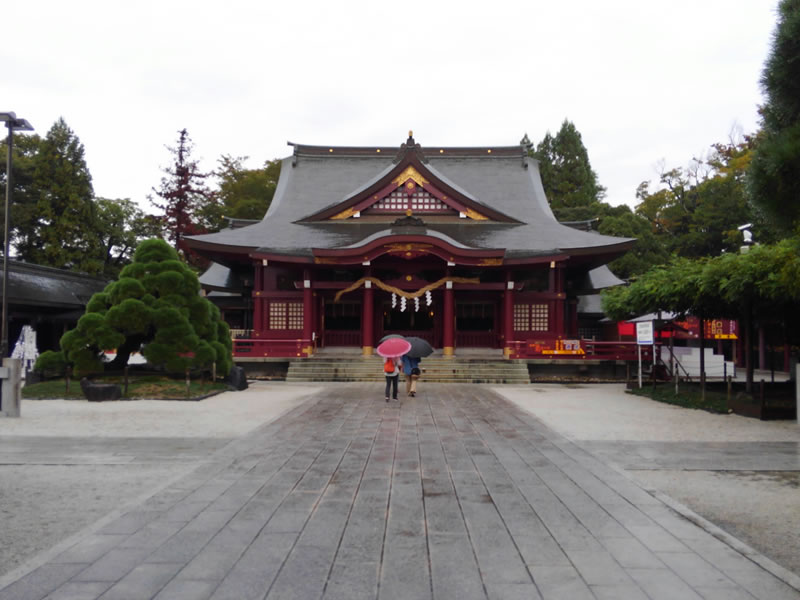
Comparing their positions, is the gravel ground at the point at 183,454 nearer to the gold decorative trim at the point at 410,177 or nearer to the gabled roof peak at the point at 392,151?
the gold decorative trim at the point at 410,177

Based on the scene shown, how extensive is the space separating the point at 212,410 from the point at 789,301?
1171 centimetres

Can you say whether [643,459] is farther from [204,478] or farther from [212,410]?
[212,410]

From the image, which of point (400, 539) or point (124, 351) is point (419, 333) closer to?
point (124, 351)

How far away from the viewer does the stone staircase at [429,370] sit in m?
20.0

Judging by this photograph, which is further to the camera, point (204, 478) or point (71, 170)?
point (71, 170)

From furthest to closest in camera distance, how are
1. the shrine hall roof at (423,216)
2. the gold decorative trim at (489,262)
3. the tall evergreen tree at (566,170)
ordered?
the tall evergreen tree at (566,170), the shrine hall roof at (423,216), the gold decorative trim at (489,262)

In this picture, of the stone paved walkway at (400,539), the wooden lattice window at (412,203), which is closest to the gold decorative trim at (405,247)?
the wooden lattice window at (412,203)

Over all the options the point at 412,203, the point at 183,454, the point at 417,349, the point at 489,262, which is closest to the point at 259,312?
the point at 412,203

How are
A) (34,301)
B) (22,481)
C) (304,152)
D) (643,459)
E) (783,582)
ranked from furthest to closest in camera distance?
1. (304,152)
2. (34,301)
3. (643,459)
4. (22,481)
5. (783,582)

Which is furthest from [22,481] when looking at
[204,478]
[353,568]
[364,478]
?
[353,568]

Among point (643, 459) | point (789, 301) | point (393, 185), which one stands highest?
point (393, 185)

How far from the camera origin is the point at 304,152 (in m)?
32.8

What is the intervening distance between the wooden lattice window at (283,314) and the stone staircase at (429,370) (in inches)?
113

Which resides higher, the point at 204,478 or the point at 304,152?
the point at 304,152
